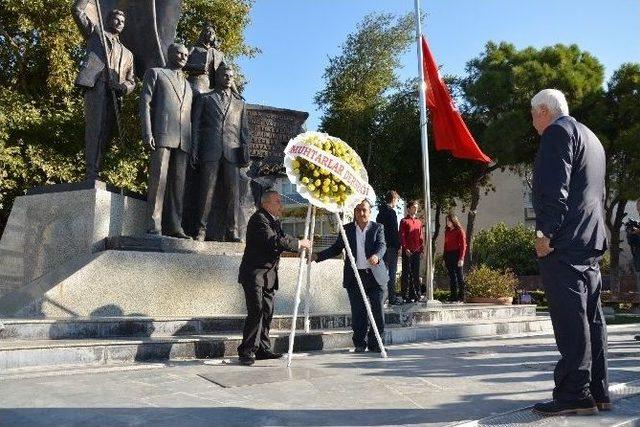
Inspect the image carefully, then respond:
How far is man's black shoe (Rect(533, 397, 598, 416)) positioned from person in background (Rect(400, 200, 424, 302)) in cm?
849

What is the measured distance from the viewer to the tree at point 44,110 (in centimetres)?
2109

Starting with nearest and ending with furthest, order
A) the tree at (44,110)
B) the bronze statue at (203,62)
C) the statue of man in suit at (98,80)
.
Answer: the statue of man in suit at (98,80) < the bronze statue at (203,62) < the tree at (44,110)

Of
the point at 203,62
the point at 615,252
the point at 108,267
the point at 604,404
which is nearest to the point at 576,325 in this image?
the point at 604,404

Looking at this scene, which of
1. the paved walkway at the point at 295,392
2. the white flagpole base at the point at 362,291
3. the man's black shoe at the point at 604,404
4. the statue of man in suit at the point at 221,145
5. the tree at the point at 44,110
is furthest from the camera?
the tree at the point at 44,110

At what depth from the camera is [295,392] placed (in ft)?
16.3

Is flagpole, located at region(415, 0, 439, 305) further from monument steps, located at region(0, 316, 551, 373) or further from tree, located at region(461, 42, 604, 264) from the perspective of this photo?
tree, located at region(461, 42, 604, 264)

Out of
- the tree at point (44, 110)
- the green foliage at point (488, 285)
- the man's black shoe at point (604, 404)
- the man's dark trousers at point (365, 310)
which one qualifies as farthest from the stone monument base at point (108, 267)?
the tree at point (44, 110)

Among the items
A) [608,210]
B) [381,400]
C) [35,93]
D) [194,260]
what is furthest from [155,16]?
[608,210]

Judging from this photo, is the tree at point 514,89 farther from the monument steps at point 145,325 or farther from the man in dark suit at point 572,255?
the man in dark suit at point 572,255

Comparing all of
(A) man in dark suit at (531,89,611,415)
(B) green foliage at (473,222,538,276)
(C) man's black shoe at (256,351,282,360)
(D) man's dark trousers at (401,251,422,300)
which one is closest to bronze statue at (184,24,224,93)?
(C) man's black shoe at (256,351,282,360)

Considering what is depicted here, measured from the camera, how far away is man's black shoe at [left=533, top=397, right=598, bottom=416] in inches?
162

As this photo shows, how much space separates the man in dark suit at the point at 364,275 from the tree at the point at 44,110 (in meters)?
14.2

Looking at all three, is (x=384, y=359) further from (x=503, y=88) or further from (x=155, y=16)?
(x=503, y=88)

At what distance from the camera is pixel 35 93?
2428 centimetres
